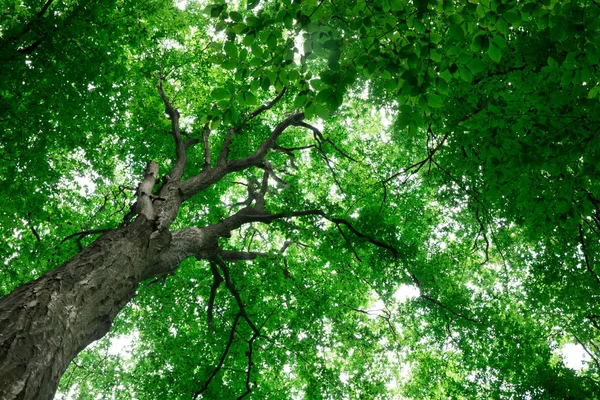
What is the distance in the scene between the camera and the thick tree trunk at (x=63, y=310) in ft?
8.57

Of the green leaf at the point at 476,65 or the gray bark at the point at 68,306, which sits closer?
the green leaf at the point at 476,65

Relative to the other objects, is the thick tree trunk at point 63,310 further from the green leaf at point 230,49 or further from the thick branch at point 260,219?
the green leaf at point 230,49

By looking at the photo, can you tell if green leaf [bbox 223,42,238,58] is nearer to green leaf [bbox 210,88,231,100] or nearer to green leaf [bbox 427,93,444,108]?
green leaf [bbox 210,88,231,100]

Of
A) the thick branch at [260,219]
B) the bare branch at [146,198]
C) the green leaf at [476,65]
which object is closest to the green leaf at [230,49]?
the green leaf at [476,65]

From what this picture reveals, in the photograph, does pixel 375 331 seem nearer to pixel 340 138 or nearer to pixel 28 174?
pixel 340 138

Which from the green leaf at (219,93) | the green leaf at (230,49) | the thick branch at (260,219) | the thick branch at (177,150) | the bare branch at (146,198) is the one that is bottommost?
the green leaf at (219,93)

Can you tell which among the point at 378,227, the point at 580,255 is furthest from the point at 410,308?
the point at 580,255

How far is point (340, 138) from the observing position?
35.5 ft

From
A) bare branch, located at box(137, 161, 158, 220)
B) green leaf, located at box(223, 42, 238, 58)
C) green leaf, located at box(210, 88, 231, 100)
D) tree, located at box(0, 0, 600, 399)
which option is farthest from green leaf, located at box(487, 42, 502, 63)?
bare branch, located at box(137, 161, 158, 220)

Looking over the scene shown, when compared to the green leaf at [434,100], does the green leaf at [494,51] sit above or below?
above

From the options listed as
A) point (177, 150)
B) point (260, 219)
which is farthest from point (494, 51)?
point (177, 150)

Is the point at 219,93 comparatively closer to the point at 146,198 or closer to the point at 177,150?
the point at 146,198

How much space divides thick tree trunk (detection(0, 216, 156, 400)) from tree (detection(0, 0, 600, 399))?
0.02m

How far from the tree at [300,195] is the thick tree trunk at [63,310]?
22mm
